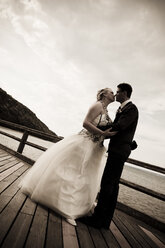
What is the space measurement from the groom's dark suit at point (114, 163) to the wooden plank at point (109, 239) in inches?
3.6

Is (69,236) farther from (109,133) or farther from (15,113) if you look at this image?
(15,113)

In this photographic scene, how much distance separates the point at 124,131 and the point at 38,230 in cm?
156

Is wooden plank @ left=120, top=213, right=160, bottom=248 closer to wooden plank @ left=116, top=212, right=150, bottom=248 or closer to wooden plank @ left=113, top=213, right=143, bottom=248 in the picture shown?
wooden plank @ left=116, top=212, right=150, bottom=248

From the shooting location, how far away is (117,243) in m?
2.04

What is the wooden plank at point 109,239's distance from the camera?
1.95m

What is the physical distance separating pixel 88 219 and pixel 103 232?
24 centimetres

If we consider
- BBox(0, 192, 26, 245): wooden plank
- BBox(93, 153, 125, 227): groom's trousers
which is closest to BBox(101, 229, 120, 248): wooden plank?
BBox(93, 153, 125, 227): groom's trousers

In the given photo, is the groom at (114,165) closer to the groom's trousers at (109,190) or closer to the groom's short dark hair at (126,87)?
the groom's trousers at (109,190)

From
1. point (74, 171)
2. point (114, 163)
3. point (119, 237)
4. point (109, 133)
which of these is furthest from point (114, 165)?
point (119, 237)

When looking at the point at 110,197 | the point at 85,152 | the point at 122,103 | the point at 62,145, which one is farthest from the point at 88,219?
the point at 122,103

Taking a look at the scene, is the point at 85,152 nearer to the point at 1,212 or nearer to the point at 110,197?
the point at 110,197

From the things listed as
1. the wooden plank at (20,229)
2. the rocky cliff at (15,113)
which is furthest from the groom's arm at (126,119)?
the rocky cliff at (15,113)

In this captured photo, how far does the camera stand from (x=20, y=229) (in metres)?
1.58

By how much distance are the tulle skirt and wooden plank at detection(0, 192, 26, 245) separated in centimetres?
19
